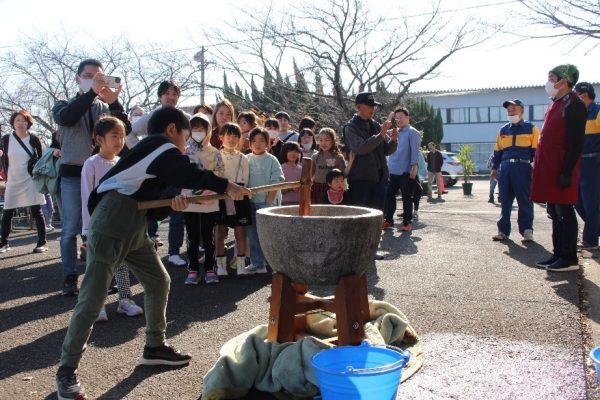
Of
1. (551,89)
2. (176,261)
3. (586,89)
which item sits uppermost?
(586,89)

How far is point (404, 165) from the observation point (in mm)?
8664

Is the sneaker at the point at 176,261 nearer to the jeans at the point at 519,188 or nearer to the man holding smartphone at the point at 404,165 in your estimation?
the man holding smartphone at the point at 404,165

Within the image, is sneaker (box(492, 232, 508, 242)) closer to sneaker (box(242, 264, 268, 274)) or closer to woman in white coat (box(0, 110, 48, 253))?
sneaker (box(242, 264, 268, 274))

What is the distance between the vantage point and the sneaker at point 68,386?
9.29 ft

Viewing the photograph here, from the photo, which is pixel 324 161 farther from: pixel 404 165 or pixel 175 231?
pixel 404 165

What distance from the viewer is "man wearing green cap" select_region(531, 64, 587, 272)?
16.9ft

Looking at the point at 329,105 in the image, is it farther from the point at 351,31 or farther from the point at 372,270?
the point at 372,270

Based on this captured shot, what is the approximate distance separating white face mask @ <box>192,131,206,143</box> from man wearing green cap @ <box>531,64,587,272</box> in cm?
337

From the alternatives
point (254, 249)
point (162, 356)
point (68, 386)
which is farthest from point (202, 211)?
point (68, 386)

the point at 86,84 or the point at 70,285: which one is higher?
the point at 86,84

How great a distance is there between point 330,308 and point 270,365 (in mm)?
570

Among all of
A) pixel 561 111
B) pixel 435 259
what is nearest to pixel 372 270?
pixel 435 259

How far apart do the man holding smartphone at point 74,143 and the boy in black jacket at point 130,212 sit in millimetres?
1637

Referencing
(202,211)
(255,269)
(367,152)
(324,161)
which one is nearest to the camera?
(202,211)
